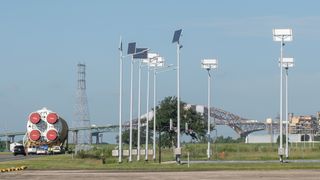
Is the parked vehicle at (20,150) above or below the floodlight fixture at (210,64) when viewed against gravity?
below

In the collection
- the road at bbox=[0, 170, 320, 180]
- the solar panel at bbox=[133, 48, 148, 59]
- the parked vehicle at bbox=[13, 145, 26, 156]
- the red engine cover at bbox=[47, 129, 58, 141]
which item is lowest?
the road at bbox=[0, 170, 320, 180]

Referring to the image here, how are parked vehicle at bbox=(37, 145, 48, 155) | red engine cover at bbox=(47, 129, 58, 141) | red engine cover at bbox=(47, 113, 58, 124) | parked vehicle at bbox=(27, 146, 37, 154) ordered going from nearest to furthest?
red engine cover at bbox=(47, 113, 58, 124), red engine cover at bbox=(47, 129, 58, 141), parked vehicle at bbox=(37, 145, 48, 155), parked vehicle at bbox=(27, 146, 37, 154)

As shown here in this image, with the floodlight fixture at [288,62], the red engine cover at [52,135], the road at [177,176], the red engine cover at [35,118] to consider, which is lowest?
the road at [177,176]

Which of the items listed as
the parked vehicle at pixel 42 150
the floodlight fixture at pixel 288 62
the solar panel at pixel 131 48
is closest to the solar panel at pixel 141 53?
the solar panel at pixel 131 48

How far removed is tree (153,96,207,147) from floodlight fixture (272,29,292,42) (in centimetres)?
4183

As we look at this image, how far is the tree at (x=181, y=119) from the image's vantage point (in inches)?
4446

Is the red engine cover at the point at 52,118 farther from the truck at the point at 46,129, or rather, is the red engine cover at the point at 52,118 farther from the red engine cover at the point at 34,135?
the red engine cover at the point at 34,135

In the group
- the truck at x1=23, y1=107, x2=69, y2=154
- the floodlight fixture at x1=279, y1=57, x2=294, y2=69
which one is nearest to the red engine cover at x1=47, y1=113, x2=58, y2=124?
the truck at x1=23, y1=107, x2=69, y2=154

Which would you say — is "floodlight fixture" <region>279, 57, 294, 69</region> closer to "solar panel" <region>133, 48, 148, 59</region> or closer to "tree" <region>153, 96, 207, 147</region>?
"solar panel" <region>133, 48, 148, 59</region>

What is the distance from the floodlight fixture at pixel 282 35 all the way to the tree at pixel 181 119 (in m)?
41.8

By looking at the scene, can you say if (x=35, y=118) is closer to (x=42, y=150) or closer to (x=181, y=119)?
(x=42, y=150)

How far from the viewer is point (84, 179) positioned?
1619 inches

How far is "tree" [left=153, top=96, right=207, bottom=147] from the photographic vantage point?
11292cm

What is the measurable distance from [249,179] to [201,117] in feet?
265
